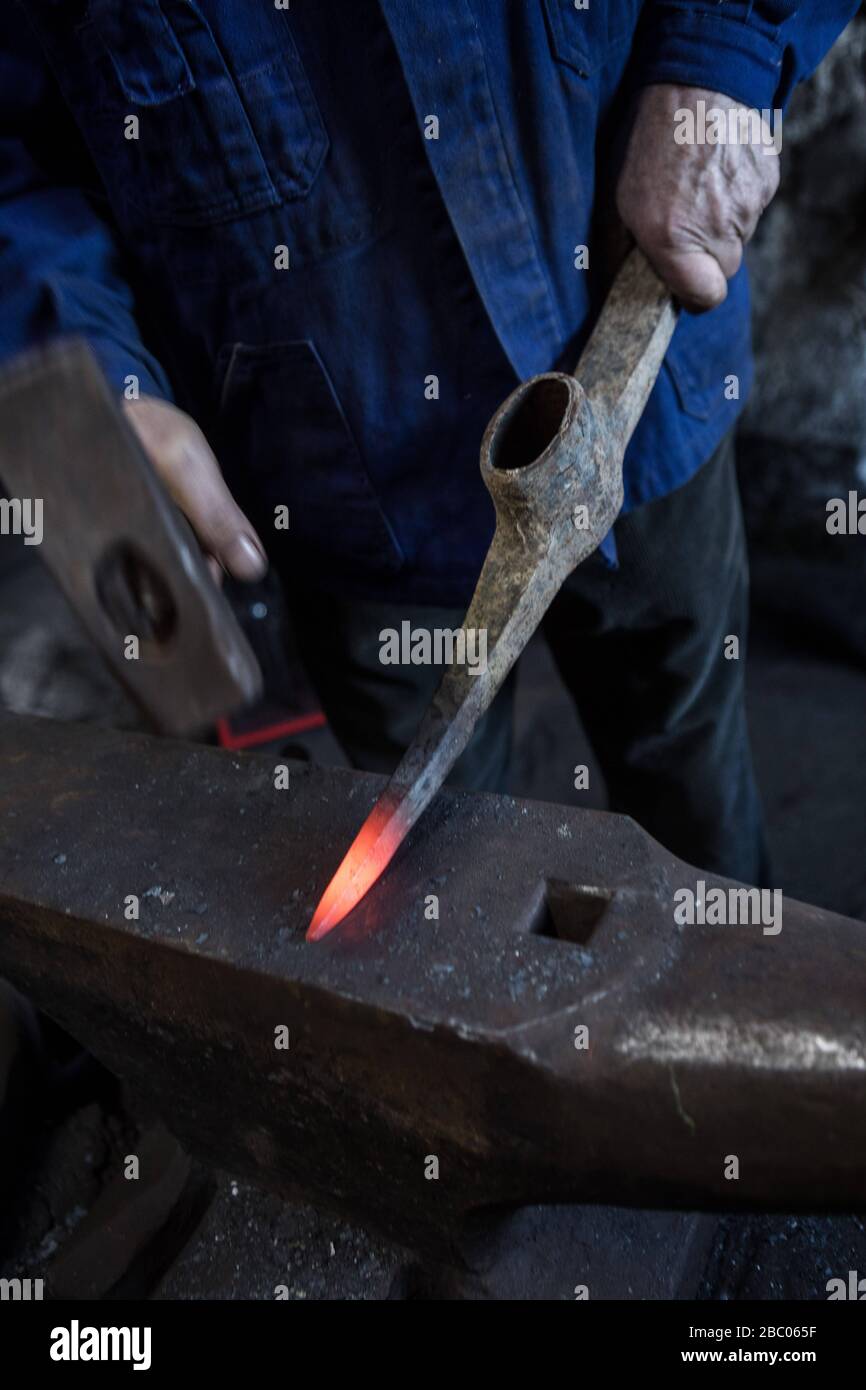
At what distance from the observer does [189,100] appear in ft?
4.24

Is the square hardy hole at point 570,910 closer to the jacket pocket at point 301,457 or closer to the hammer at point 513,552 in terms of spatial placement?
the hammer at point 513,552

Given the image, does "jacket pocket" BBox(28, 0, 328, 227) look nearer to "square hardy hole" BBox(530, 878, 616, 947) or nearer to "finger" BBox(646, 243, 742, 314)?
"finger" BBox(646, 243, 742, 314)

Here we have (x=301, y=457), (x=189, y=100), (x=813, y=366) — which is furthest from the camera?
(x=813, y=366)

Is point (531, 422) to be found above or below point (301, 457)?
below

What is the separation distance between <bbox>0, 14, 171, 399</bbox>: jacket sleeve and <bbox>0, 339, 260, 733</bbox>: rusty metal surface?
43cm

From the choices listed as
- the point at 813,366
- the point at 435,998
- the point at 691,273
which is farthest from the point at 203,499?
the point at 813,366

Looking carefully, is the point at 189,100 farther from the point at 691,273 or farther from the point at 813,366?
the point at 813,366

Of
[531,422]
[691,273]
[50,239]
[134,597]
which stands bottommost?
[134,597]

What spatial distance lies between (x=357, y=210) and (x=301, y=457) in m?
0.36

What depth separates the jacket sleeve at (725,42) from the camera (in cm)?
131

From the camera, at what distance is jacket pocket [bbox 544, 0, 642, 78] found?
4.16 ft

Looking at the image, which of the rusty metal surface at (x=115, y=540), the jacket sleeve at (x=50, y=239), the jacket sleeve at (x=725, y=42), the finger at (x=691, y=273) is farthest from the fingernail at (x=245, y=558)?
the jacket sleeve at (x=725, y=42)

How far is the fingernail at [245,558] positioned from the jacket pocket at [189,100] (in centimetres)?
52

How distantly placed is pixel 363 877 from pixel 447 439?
73 centimetres
